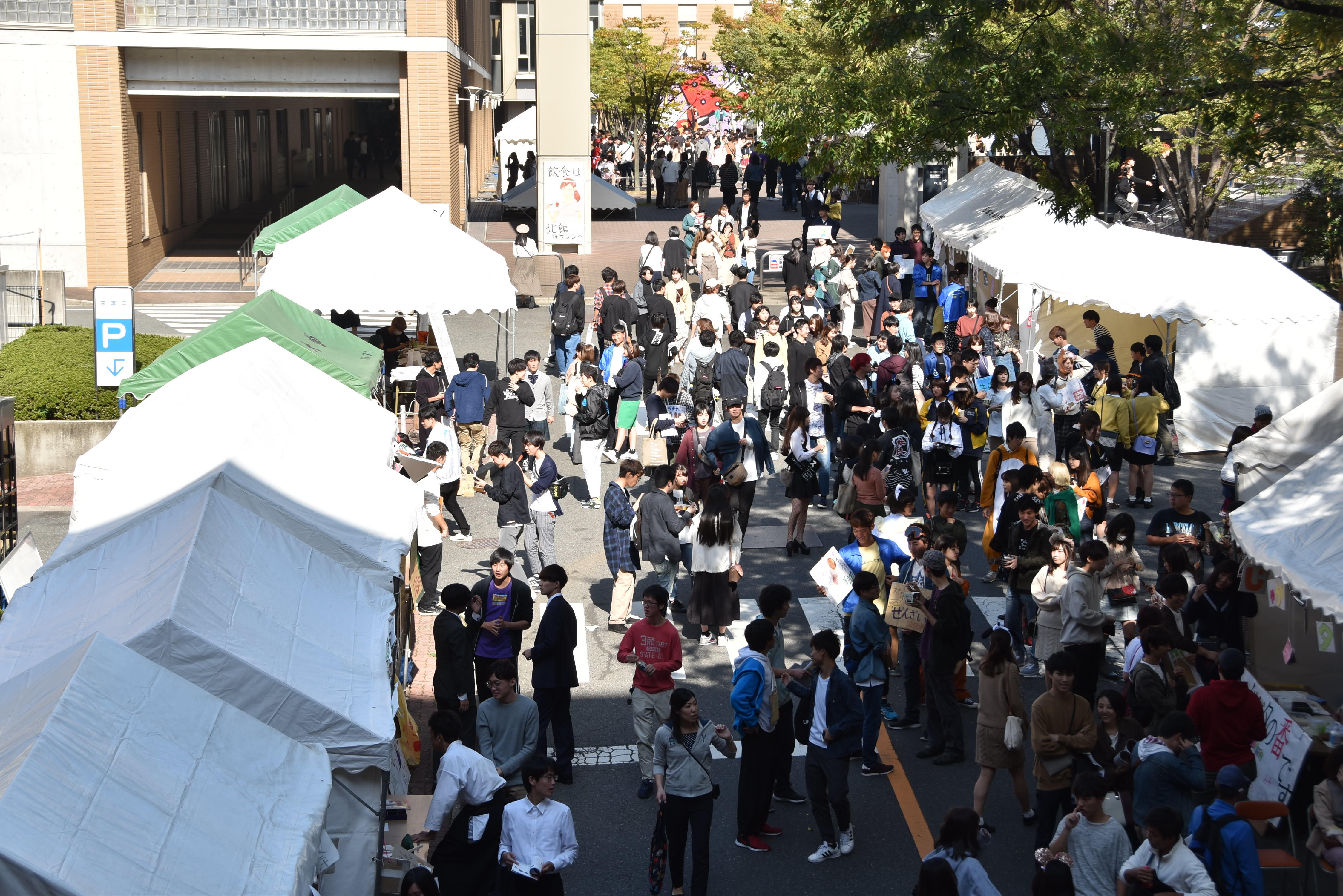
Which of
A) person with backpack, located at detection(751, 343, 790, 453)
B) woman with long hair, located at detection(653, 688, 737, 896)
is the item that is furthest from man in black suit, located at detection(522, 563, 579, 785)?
person with backpack, located at detection(751, 343, 790, 453)

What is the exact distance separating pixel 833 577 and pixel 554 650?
2566mm

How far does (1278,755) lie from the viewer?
330 inches

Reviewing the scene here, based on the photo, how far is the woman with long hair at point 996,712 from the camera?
8.73 m

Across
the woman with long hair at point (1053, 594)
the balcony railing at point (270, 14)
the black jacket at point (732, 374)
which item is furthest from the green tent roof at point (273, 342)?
the balcony railing at point (270, 14)

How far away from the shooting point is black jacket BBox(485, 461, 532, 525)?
12688 mm

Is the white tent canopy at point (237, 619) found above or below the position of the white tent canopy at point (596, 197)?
below

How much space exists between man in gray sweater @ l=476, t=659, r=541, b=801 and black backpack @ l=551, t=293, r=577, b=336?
41.2ft

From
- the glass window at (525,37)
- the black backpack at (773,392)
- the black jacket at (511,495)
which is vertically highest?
the glass window at (525,37)

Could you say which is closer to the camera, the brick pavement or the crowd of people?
the crowd of people

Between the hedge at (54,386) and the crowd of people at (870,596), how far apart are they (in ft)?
16.7

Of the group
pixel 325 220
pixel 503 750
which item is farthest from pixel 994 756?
pixel 325 220

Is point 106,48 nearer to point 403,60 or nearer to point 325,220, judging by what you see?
point 403,60

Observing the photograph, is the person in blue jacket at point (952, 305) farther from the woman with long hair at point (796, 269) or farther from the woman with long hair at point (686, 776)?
the woman with long hair at point (686, 776)

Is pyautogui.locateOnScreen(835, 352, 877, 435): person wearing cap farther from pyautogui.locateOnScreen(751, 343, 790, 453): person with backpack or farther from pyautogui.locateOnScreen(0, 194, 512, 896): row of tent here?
pyautogui.locateOnScreen(0, 194, 512, 896): row of tent
